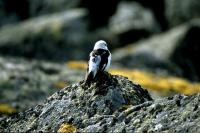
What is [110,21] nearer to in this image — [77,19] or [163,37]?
[77,19]

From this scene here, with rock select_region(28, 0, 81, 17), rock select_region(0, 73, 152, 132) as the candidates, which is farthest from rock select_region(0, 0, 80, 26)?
rock select_region(0, 73, 152, 132)

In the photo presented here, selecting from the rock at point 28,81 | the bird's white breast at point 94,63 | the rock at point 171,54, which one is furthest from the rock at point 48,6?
the bird's white breast at point 94,63

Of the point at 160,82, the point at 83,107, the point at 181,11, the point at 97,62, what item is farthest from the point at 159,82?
the point at 83,107

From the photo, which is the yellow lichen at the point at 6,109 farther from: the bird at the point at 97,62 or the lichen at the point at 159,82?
the bird at the point at 97,62

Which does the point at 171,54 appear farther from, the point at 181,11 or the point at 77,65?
the point at 181,11

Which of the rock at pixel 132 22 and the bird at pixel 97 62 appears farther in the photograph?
the rock at pixel 132 22

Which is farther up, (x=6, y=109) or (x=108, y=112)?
(x=6, y=109)

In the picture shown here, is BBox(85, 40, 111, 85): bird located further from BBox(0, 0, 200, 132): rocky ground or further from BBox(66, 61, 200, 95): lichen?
BBox(66, 61, 200, 95): lichen
